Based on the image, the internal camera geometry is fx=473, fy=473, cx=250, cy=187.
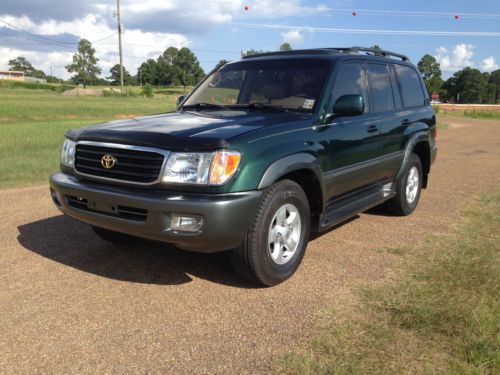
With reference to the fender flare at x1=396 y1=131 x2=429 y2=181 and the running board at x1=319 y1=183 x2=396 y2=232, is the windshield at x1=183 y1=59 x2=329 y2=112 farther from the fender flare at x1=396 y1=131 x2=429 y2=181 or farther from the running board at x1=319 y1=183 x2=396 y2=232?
the fender flare at x1=396 y1=131 x2=429 y2=181

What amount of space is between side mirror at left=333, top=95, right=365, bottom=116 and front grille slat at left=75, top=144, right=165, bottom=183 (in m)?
1.76

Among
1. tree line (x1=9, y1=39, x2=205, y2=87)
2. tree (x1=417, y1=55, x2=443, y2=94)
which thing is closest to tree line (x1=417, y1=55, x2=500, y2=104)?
tree (x1=417, y1=55, x2=443, y2=94)

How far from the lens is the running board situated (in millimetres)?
4359

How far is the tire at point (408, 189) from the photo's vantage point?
5842mm

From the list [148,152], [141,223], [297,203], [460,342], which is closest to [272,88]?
[297,203]

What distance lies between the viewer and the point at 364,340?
293 cm

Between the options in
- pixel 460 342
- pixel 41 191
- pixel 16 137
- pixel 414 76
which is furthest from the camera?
pixel 16 137

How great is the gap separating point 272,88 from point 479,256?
2.51m

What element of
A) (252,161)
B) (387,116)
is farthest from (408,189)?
(252,161)

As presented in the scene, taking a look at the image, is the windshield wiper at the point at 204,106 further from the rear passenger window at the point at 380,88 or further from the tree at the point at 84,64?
the tree at the point at 84,64

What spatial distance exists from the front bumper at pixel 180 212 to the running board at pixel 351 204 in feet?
3.75

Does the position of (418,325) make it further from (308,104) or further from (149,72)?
(149,72)

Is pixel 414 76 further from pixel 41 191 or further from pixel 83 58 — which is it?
pixel 83 58

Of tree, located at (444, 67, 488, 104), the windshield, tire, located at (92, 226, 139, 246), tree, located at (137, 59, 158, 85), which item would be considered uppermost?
tree, located at (137, 59, 158, 85)
